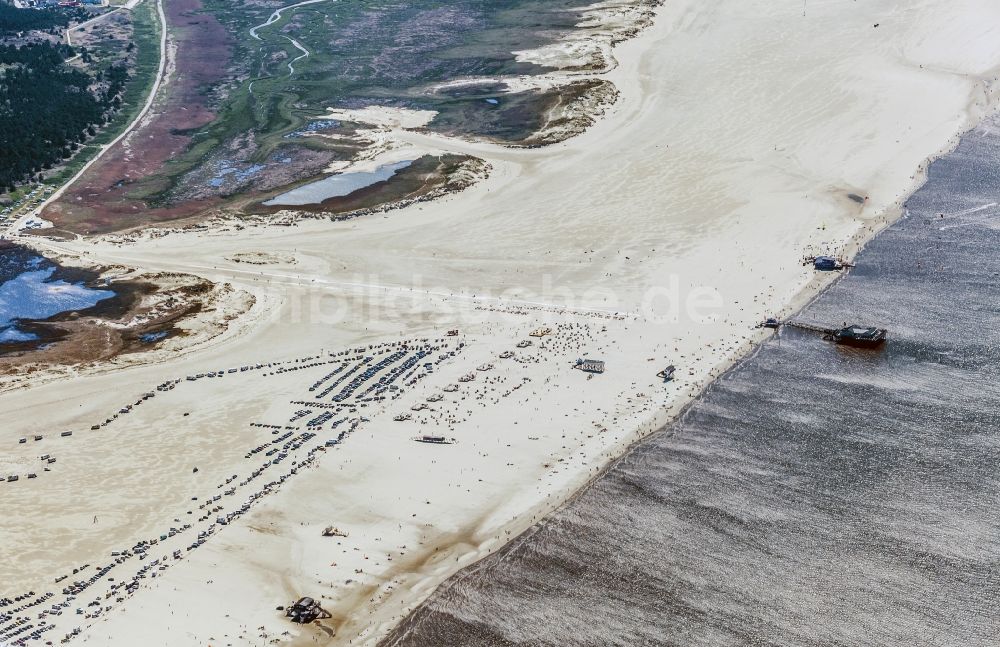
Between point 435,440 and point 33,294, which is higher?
point 33,294

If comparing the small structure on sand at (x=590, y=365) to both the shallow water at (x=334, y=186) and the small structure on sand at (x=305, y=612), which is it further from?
the shallow water at (x=334, y=186)

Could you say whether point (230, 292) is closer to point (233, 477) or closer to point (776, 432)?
point (233, 477)

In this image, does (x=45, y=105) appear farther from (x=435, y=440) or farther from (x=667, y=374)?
(x=667, y=374)

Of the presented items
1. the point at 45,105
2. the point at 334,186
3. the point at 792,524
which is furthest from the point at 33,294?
the point at 792,524

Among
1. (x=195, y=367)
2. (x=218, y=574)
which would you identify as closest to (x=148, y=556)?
(x=218, y=574)

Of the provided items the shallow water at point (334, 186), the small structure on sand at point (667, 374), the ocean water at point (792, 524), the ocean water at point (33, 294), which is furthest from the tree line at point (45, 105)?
the ocean water at point (792, 524)

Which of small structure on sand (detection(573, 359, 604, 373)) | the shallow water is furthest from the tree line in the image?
small structure on sand (detection(573, 359, 604, 373))

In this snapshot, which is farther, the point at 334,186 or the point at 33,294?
the point at 334,186

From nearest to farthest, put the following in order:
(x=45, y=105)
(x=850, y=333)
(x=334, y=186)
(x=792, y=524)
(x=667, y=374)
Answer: (x=792, y=524)
(x=667, y=374)
(x=850, y=333)
(x=334, y=186)
(x=45, y=105)
